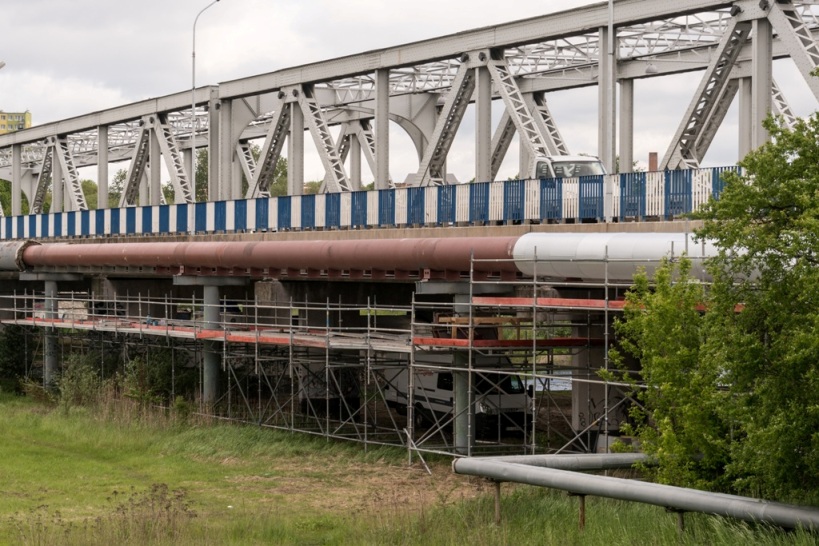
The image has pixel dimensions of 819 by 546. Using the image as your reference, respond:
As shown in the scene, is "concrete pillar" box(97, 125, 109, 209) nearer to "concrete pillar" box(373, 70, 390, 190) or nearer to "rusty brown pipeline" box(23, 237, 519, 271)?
"rusty brown pipeline" box(23, 237, 519, 271)

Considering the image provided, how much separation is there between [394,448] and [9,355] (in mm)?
21552

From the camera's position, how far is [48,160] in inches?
2325

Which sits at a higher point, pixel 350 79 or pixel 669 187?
pixel 350 79

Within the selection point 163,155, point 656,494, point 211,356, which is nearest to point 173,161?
point 163,155

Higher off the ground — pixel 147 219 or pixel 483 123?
pixel 483 123

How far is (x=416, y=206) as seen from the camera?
3098 cm

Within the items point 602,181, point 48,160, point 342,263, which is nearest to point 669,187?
point 602,181

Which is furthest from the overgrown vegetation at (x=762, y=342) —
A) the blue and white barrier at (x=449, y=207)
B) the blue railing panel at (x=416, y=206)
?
the blue railing panel at (x=416, y=206)

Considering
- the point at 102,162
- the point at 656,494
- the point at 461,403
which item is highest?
the point at 102,162

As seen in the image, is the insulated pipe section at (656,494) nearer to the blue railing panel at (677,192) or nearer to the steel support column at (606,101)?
the blue railing panel at (677,192)

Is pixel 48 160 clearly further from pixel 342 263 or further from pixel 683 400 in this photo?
pixel 683 400

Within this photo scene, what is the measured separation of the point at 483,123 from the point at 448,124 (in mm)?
1303

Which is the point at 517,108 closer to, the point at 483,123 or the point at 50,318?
the point at 483,123

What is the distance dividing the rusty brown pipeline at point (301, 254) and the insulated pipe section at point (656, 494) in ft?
23.0
